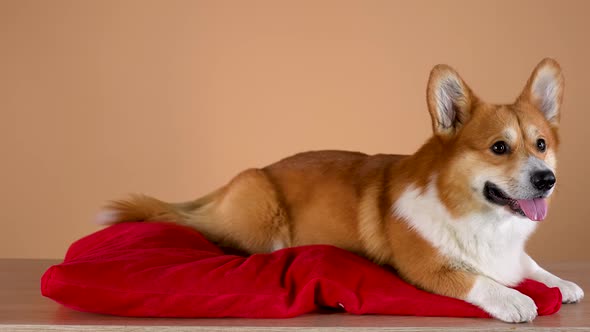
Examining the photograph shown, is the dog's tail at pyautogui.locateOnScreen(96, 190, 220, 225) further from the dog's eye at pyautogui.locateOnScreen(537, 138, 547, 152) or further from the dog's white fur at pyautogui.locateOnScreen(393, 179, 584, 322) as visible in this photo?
the dog's eye at pyautogui.locateOnScreen(537, 138, 547, 152)

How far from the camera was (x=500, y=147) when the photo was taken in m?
2.38

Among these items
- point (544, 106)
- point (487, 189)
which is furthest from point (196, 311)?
point (544, 106)

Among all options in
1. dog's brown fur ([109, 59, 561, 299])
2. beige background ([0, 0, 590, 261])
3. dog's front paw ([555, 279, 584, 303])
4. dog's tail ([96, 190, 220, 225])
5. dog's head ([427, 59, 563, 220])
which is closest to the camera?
dog's head ([427, 59, 563, 220])

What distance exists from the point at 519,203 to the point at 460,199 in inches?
7.4

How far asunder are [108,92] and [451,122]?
2616mm

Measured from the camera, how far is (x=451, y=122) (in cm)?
253

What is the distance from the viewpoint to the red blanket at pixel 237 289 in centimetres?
227

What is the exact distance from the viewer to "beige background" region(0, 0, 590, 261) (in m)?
4.50

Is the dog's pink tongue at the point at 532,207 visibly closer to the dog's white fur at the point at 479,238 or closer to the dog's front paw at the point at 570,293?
the dog's white fur at the point at 479,238

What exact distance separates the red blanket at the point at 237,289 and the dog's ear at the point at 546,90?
2.02ft

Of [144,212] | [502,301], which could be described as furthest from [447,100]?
[144,212]

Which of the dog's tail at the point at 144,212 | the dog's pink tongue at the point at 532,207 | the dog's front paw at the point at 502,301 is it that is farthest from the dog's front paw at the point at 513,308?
the dog's tail at the point at 144,212

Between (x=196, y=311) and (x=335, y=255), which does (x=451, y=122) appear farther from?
(x=196, y=311)

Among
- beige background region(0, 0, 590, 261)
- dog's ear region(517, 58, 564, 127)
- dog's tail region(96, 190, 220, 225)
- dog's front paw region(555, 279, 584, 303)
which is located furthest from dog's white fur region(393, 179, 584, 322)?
beige background region(0, 0, 590, 261)
